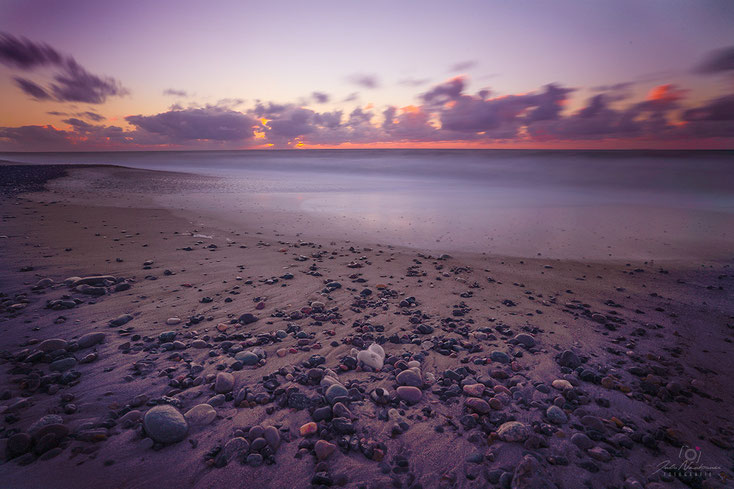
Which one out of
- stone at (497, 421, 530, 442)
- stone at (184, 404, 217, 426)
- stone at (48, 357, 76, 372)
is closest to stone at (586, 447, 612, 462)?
stone at (497, 421, 530, 442)

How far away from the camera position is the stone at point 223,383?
3.09m

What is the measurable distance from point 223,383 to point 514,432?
2.68 meters

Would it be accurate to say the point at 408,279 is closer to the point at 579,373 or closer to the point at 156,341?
the point at 579,373

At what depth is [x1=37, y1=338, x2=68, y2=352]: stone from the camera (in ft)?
11.5

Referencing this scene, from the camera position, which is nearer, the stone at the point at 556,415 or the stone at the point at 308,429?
the stone at the point at 308,429

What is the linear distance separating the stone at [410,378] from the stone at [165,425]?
6.40 ft

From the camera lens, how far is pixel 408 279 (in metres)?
6.49

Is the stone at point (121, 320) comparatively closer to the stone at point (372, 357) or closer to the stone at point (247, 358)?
the stone at point (247, 358)

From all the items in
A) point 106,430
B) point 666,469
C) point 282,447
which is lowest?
point 666,469

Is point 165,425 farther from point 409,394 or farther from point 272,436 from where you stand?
point 409,394

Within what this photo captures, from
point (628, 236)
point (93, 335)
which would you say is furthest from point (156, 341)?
point (628, 236)

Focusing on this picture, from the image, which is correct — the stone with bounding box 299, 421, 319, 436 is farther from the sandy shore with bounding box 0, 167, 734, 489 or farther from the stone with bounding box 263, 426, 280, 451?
the stone with bounding box 263, 426, 280, 451

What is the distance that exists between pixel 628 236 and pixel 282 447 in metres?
13.1

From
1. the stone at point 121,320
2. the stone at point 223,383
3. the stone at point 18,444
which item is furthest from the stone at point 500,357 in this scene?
the stone at point 121,320
